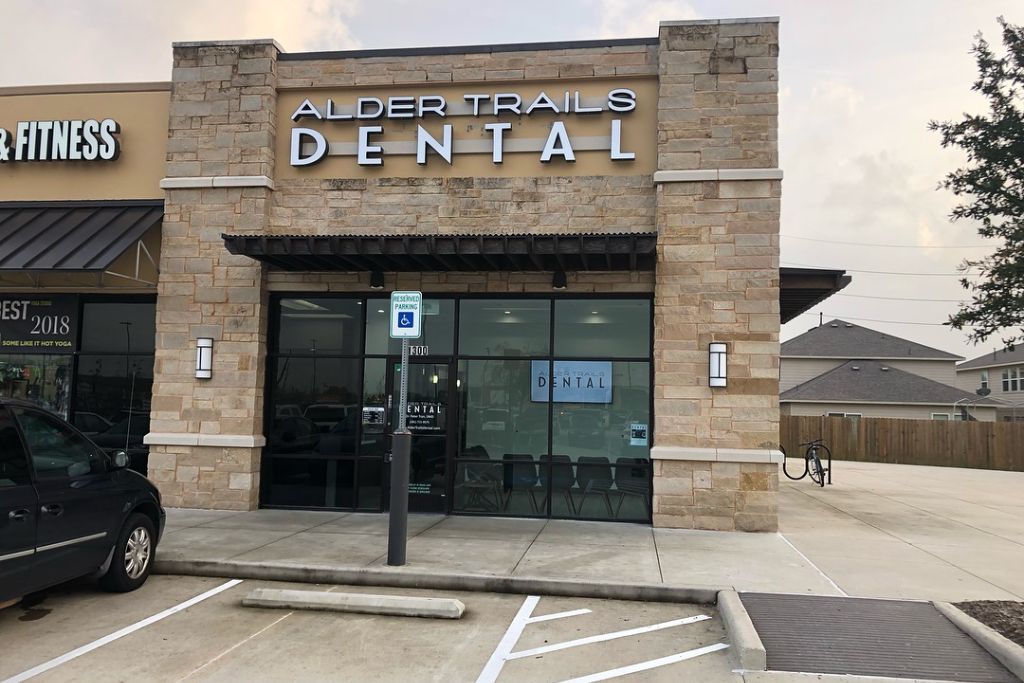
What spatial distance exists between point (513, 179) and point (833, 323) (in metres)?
37.3

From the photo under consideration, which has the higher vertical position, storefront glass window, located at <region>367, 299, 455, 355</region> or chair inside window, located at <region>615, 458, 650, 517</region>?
storefront glass window, located at <region>367, 299, 455, 355</region>

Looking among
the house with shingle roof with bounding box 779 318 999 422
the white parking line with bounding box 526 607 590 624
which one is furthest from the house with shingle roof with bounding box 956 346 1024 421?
the white parking line with bounding box 526 607 590 624

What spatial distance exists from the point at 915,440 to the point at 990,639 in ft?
76.9

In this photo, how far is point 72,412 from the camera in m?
11.5

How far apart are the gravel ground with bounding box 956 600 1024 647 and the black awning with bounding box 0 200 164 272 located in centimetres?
1062

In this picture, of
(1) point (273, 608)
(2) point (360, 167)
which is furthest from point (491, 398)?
(1) point (273, 608)

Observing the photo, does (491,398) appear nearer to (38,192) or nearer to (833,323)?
(38,192)

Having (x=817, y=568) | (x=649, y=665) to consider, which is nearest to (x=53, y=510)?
(x=649, y=665)

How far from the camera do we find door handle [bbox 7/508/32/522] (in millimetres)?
5218

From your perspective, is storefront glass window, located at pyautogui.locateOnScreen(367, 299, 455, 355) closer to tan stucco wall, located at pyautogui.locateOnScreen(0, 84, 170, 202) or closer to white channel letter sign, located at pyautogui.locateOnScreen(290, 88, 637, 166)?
white channel letter sign, located at pyautogui.locateOnScreen(290, 88, 637, 166)

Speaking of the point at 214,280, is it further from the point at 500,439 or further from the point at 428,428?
the point at 500,439

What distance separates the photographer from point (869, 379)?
3538 cm

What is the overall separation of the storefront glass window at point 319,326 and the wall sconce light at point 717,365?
5.28 m

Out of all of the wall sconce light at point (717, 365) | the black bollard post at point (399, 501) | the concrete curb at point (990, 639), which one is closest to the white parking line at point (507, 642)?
the black bollard post at point (399, 501)
